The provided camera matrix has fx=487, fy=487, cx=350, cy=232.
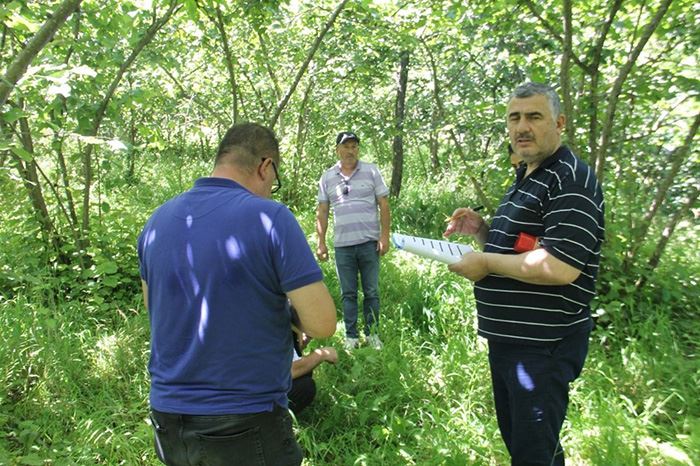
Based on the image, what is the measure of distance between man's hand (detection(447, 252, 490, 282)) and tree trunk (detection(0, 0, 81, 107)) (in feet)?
6.91

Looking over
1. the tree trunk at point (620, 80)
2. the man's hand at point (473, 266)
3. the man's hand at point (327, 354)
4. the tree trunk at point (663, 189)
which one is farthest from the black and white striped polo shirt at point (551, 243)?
the tree trunk at point (663, 189)

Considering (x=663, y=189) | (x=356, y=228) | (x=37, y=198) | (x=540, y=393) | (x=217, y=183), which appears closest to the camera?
(x=217, y=183)

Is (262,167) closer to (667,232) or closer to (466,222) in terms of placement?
(466,222)

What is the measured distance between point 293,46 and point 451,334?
14.7 feet

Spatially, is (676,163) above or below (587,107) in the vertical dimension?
below

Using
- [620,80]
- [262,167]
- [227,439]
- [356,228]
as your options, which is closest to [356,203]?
[356,228]

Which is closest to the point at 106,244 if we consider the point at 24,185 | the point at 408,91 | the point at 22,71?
the point at 24,185

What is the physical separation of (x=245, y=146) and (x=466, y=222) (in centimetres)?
112

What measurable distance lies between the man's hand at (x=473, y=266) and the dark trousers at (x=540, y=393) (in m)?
0.32

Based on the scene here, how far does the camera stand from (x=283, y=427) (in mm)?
1596

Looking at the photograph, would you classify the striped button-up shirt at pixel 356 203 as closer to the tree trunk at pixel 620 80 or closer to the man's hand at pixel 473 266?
the tree trunk at pixel 620 80

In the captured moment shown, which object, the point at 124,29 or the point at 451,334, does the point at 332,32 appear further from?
the point at 451,334

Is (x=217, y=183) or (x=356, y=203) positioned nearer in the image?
(x=217, y=183)

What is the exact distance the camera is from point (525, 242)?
1831mm
